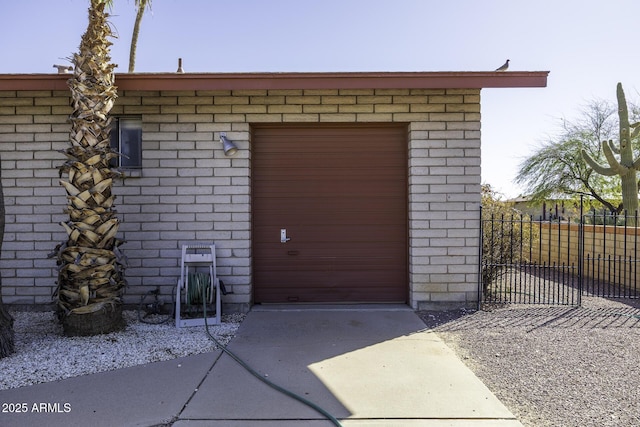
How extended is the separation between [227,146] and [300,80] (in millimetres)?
1384

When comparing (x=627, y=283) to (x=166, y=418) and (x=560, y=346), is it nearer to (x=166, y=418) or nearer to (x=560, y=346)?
(x=560, y=346)

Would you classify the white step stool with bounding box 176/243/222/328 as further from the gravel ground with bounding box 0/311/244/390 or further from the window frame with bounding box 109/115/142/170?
the window frame with bounding box 109/115/142/170

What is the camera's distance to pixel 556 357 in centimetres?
472

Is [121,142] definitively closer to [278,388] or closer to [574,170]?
[278,388]

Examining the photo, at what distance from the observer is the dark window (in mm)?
6723

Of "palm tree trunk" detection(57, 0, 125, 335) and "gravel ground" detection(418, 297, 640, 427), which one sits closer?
"gravel ground" detection(418, 297, 640, 427)

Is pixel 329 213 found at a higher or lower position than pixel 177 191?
lower

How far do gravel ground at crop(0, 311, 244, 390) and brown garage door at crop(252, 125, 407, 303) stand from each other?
4.14ft

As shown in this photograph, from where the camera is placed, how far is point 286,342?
5.20m

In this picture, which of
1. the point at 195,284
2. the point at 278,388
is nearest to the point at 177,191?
the point at 195,284

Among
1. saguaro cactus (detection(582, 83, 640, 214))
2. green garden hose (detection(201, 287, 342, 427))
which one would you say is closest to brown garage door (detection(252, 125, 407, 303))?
green garden hose (detection(201, 287, 342, 427))

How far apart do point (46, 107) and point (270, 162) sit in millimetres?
3332

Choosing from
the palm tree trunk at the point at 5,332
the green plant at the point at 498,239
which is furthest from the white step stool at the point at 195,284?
the green plant at the point at 498,239

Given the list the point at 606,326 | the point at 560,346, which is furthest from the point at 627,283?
the point at 560,346
